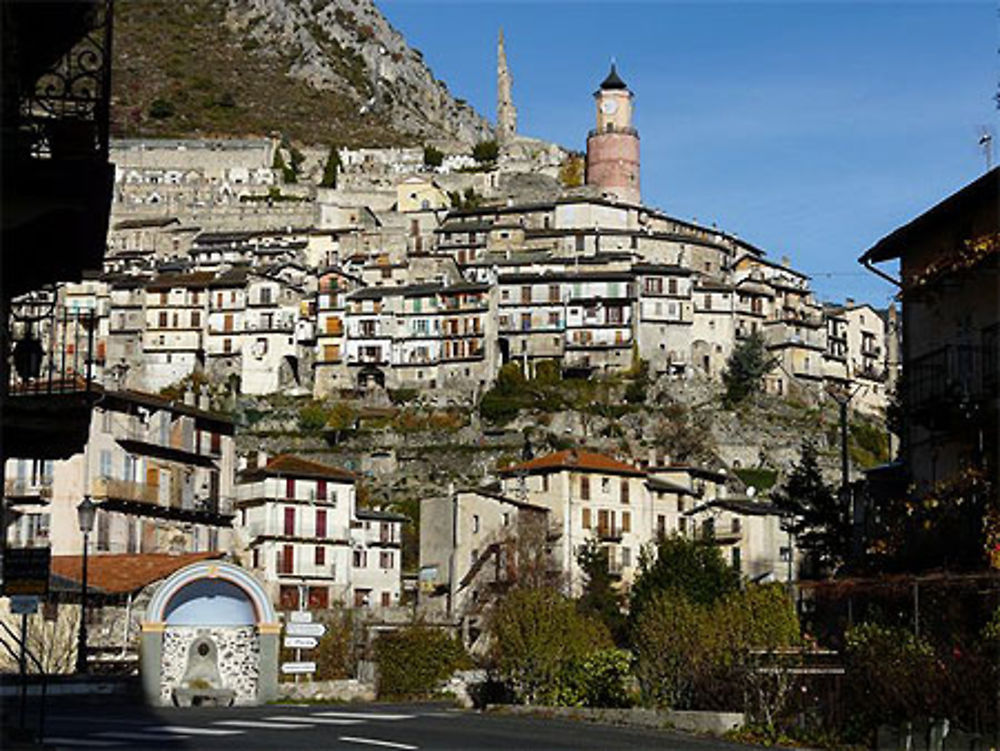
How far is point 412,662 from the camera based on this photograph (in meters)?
52.7

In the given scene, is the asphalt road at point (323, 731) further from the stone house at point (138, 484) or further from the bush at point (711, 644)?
the stone house at point (138, 484)

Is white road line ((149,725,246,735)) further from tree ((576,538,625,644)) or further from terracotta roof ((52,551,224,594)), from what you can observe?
tree ((576,538,625,644))

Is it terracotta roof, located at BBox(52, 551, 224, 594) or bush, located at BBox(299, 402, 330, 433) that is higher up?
bush, located at BBox(299, 402, 330, 433)

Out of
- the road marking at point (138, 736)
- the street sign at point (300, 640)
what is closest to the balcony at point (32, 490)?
the street sign at point (300, 640)

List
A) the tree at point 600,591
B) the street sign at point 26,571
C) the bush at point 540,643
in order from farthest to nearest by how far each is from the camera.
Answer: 1. the tree at point 600,591
2. the bush at point 540,643
3. the street sign at point 26,571

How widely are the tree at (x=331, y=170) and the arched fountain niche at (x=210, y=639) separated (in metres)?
140

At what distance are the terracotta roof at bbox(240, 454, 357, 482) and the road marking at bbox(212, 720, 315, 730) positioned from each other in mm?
58446

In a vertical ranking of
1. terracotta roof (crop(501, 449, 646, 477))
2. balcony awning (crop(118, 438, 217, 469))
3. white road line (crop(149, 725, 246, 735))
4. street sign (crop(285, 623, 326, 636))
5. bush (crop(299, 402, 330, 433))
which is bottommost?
white road line (crop(149, 725, 246, 735))

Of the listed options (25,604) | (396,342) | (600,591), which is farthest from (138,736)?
(396,342)

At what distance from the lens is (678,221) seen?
162 m

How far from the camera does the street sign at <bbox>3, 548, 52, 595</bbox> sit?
2058 cm

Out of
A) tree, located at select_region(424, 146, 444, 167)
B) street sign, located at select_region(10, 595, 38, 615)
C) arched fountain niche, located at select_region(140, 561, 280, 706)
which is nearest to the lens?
street sign, located at select_region(10, 595, 38, 615)

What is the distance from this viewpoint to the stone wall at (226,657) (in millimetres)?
39062

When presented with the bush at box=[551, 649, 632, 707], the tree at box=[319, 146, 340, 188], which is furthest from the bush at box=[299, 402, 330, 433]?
the bush at box=[551, 649, 632, 707]
